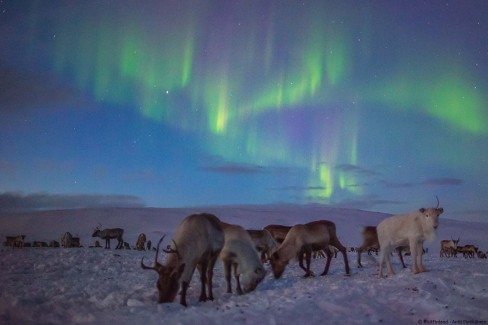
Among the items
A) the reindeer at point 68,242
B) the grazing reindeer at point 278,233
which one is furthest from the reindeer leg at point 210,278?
the reindeer at point 68,242

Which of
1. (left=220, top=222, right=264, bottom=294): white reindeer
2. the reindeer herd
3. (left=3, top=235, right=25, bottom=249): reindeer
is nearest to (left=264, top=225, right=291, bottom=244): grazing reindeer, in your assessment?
the reindeer herd

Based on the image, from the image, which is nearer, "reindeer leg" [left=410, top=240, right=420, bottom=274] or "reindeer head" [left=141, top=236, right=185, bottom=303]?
"reindeer head" [left=141, top=236, right=185, bottom=303]

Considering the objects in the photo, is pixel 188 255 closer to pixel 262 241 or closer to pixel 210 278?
pixel 210 278

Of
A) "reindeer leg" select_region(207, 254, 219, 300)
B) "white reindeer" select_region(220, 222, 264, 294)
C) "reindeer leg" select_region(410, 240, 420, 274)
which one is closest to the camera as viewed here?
"reindeer leg" select_region(207, 254, 219, 300)

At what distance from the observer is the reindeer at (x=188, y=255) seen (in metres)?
11.9

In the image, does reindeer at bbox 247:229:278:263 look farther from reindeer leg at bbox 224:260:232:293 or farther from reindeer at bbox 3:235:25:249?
reindeer at bbox 3:235:25:249

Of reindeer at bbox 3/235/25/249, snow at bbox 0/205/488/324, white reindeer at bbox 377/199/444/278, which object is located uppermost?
white reindeer at bbox 377/199/444/278

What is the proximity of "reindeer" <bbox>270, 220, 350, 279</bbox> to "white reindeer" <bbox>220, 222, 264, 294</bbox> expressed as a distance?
7.36 ft

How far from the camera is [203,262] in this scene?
1334cm

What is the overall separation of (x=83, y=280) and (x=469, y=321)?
11935 mm

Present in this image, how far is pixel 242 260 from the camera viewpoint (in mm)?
15016

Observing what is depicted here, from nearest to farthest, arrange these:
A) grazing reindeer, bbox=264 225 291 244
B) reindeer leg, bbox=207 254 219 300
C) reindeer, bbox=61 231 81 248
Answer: reindeer leg, bbox=207 254 219 300, grazing reindeer, bbox=264 225 291 244, reindeer, bbox=61 231 81 248

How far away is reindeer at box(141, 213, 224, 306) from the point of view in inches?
470

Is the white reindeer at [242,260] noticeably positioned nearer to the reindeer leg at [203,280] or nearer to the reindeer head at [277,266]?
the reindeer leg at [203,280]
